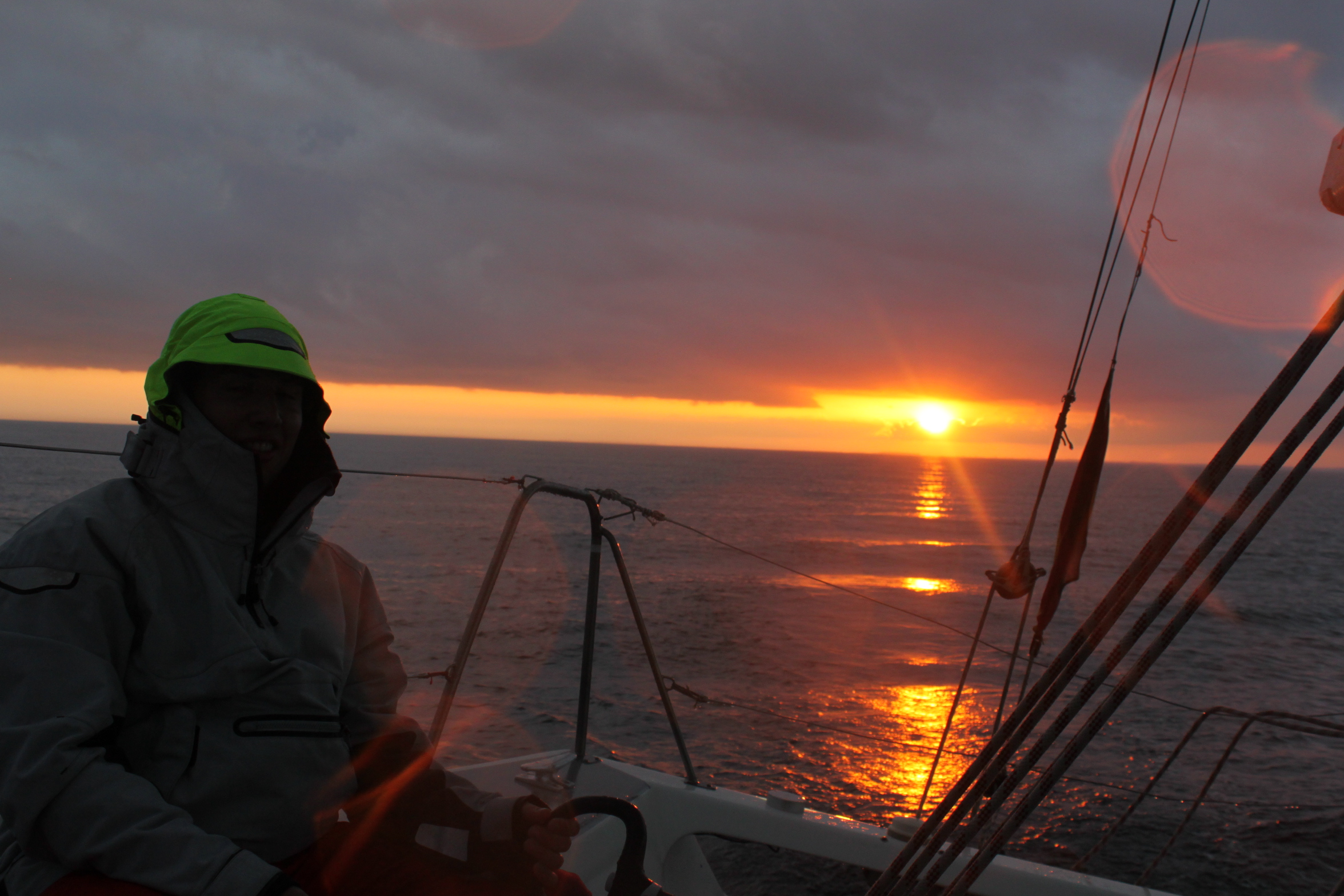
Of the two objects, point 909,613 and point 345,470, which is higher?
point 345,470

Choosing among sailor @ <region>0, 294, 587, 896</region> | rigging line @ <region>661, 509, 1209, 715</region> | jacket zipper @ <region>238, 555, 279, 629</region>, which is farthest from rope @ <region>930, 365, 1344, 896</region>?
jacket zipper @ <region>238, 555, 279, 629</region>

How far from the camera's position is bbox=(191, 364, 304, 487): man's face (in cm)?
189

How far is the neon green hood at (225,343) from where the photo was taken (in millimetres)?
1812

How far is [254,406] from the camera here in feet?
6.32

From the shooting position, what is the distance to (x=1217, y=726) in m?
12.8

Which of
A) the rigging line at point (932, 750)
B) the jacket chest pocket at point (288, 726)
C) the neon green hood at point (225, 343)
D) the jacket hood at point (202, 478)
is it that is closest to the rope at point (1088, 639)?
the jacket chest pocket at point (288, 726)

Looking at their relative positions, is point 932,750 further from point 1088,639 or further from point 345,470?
point 1088,639

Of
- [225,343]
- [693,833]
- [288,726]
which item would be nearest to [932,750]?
[693,833]

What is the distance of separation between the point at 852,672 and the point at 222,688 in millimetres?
15304

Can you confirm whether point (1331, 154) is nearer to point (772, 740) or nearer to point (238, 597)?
point (238, 597)

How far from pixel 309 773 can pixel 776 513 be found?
197ft

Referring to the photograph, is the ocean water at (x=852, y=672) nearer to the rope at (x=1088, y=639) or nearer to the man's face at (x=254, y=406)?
the rope at (x=1088, y=639)

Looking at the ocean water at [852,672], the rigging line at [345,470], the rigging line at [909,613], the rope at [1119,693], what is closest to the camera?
the rope at [1119,693]

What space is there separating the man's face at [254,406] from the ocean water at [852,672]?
16.1 ft
